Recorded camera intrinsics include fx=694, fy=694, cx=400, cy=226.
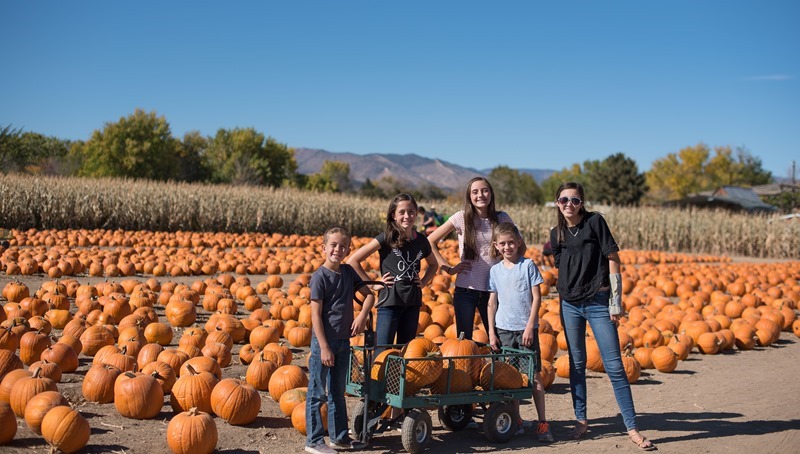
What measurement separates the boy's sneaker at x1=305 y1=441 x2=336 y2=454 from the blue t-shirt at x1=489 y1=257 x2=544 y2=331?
161 centimetres

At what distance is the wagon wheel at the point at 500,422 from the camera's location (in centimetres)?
477

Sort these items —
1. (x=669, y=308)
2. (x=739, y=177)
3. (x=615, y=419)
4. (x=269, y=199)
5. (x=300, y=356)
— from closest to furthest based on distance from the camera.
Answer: (x=615, y=419), (x=300, y=356), (x=669, y=308), (x=269, y=199), (x=739, y=177)

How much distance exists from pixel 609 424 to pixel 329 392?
7.71 ft

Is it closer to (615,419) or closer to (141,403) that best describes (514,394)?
(615,419)

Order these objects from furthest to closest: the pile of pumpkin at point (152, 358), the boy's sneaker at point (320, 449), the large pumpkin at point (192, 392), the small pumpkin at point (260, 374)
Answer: the small pumpkin at point (260, 374)
the large pumpkin at point (192, 392)
the pile of pumpkin at point (152, 358)
the boy's sneaker at point (320, 449)

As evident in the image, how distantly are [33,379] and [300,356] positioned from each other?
2.91m

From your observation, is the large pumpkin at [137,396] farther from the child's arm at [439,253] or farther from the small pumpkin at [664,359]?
the small pumpkin at [664,359]

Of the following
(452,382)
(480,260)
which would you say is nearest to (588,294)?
(480,260)

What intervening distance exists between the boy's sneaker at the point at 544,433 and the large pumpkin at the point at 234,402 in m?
2.03

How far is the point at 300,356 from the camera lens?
23.9 feet

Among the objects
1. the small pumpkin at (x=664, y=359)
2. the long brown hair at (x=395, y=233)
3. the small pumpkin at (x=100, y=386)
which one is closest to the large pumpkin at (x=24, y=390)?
the small pumpkin at (x=100, y=386)

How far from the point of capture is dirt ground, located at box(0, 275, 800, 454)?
4633 millimetres

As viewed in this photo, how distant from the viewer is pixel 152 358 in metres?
5.98

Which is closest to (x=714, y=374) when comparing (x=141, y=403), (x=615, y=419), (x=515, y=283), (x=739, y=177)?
(x=615, y=419)
